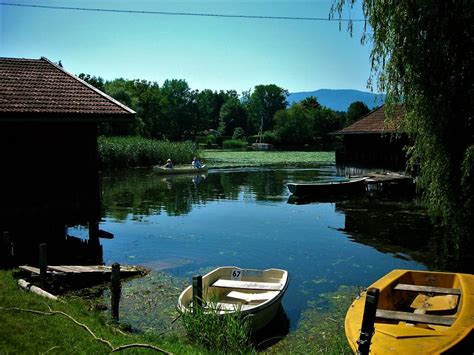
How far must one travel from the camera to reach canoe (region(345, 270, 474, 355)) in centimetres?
624

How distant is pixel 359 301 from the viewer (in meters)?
8.14

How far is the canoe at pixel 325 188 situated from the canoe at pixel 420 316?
18168 mm

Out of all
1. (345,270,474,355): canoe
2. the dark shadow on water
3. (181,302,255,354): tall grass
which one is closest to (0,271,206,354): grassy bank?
(181,302,255,354): tall grass

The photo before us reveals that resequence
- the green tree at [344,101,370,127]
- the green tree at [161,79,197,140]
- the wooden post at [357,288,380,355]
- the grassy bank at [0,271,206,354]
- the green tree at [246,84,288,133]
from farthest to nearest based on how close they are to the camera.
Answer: the green tree at [246,84,288,133], the green tree at [161,79,197,140], the green tree at [344,101,370,127], the grassy bank at [0,271,206,354], the wooden post at [357,288,380,355]

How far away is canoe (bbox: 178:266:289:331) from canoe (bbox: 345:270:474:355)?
1778mm

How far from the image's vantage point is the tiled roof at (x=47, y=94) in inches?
527

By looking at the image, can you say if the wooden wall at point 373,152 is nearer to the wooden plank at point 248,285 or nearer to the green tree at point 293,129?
the wooden plank at point 248,285

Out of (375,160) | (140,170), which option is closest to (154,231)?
(375,160)

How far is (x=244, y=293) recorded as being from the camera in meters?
10.1

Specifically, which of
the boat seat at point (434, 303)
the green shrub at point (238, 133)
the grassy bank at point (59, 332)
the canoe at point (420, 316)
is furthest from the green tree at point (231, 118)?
the grassy bank at point (59, 332)

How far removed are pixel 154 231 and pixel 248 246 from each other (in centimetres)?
454

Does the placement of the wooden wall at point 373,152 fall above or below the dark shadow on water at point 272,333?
above

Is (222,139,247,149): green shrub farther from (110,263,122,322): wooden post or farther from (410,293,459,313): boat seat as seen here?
(110,263,122,322): wooden post

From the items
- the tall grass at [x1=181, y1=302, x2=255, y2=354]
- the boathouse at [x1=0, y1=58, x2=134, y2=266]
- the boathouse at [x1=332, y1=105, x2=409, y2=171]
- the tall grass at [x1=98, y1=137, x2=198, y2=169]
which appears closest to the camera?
the tall grass at [x1=181, y1=302, x2=255, y2=354]
